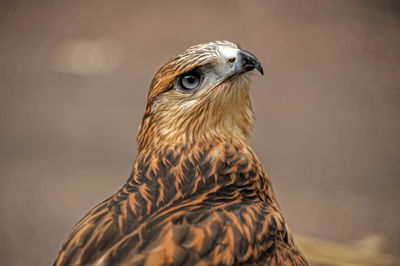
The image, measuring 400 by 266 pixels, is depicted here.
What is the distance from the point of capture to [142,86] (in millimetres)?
9984

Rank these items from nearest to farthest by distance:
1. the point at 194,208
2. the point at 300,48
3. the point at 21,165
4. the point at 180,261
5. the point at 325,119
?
the point at 180,261 → the point at 194,208 → the point at 21,165 → the point at 325,119 → the point at 300,48

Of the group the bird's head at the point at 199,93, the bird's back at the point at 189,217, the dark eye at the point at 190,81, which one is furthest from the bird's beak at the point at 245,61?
the bird's back at the point at 189,217

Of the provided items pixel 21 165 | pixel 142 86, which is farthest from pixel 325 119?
pixel 21 165

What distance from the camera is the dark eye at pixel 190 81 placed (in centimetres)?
313

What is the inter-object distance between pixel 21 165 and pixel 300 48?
19.9 ft

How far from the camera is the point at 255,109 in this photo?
950 centimetres

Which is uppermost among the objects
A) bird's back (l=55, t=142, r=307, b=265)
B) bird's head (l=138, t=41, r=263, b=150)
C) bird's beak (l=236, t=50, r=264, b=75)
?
bird's beak (l=236, t=50, r=264, b=75)

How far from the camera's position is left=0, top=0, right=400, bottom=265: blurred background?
A: 716 centimetres

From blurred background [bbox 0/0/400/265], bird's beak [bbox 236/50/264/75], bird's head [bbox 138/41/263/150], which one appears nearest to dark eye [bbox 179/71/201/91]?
bird's head [bbox 138/41/263/150]

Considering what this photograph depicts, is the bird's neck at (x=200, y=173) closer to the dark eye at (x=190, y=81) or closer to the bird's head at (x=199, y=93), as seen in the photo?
the bird's head at (x=199, y=93)

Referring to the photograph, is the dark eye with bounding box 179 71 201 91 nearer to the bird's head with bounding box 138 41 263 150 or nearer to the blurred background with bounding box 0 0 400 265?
the bird's head with bounding box 138 41 263 150

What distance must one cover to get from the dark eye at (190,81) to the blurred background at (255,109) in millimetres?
3781

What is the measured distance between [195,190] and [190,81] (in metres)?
0.67

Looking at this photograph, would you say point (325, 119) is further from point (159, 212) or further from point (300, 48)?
point (159, 212)
